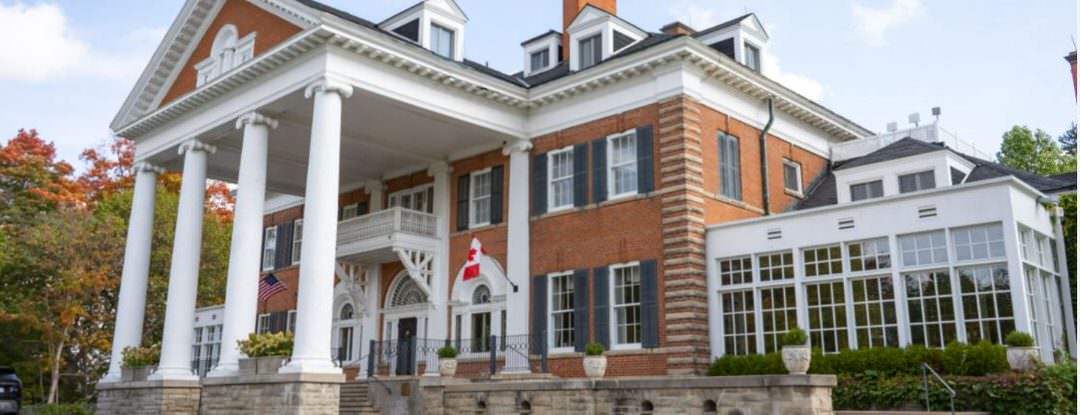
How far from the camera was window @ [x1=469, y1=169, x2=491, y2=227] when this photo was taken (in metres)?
26.0

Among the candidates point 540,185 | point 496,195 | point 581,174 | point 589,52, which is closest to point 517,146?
point 540,185

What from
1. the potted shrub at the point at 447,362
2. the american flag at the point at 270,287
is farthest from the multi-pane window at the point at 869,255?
the american flag at the point at 270,287

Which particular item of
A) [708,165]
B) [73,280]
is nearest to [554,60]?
[708,165]

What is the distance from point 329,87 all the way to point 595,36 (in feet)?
27.0

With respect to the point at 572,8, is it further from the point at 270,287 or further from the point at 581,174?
the point at 270,287

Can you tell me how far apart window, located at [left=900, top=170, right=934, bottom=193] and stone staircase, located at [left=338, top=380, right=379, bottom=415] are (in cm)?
1493

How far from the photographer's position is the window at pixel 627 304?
70.9ft

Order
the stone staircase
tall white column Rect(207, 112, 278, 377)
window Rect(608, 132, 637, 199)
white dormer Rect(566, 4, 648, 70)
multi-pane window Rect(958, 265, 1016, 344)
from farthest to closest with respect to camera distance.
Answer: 1. white dormer Rect(566, 4, 648, 70)
2. window Rect(608, 132, 637, 199)
3. tall white column Rect(207, 112, 278, 377)
4. the stone staircase
5. multi-pane window Rect(958, 265, 1016, 344)

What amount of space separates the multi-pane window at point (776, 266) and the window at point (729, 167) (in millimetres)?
2783

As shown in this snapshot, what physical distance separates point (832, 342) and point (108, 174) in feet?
124

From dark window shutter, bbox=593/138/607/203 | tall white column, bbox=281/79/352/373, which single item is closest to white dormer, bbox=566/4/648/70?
dark window shutter, bbox=593/138/607/203

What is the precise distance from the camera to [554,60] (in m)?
29.2

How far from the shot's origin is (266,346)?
2031cm

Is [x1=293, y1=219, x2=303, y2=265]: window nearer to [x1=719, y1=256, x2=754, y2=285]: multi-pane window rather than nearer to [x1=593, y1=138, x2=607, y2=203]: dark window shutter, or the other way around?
[x1=593, y1=138, x2=607, y2=203]: dark window shutter
